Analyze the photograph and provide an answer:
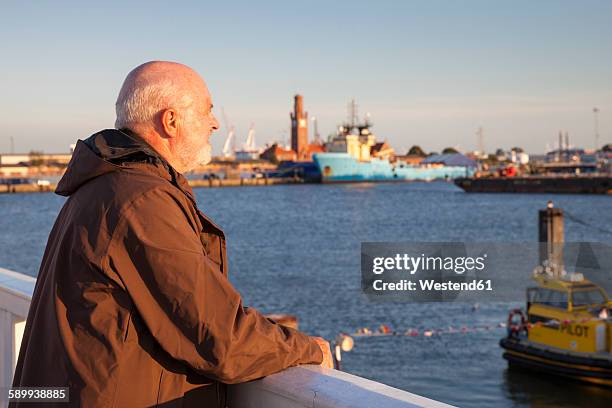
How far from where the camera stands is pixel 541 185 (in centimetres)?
8244

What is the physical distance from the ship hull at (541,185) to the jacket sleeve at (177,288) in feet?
260

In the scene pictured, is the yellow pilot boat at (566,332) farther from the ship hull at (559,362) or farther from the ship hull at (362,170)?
the ship hull at (362,170)

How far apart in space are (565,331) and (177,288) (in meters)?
12.6

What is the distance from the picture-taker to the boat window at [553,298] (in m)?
13.4

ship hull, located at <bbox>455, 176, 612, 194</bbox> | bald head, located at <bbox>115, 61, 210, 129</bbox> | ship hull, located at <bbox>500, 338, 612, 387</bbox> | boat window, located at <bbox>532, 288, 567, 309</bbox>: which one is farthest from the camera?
ship hull, located at <bbox>455, 176, 612, 194</bbox>

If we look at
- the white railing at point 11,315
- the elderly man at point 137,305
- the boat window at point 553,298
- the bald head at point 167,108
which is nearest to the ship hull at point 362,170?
the boat window at point 553,298

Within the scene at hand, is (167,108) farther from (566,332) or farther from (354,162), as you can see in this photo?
(354,162)

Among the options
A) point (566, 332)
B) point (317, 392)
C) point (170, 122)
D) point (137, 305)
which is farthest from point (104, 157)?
point (566, 332)

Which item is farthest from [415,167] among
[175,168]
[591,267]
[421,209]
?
[175,168]

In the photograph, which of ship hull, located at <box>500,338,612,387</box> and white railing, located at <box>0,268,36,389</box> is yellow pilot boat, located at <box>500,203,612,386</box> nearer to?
ship hull, located at <box>500,338,612,387</box>

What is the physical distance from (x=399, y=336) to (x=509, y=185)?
7266 centimetres

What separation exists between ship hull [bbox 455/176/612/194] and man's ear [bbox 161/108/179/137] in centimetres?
7922

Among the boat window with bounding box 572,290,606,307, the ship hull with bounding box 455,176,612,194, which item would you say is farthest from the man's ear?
the ship hull with bounding box 455,176,612,194

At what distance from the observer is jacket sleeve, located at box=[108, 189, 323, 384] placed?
1391mm
